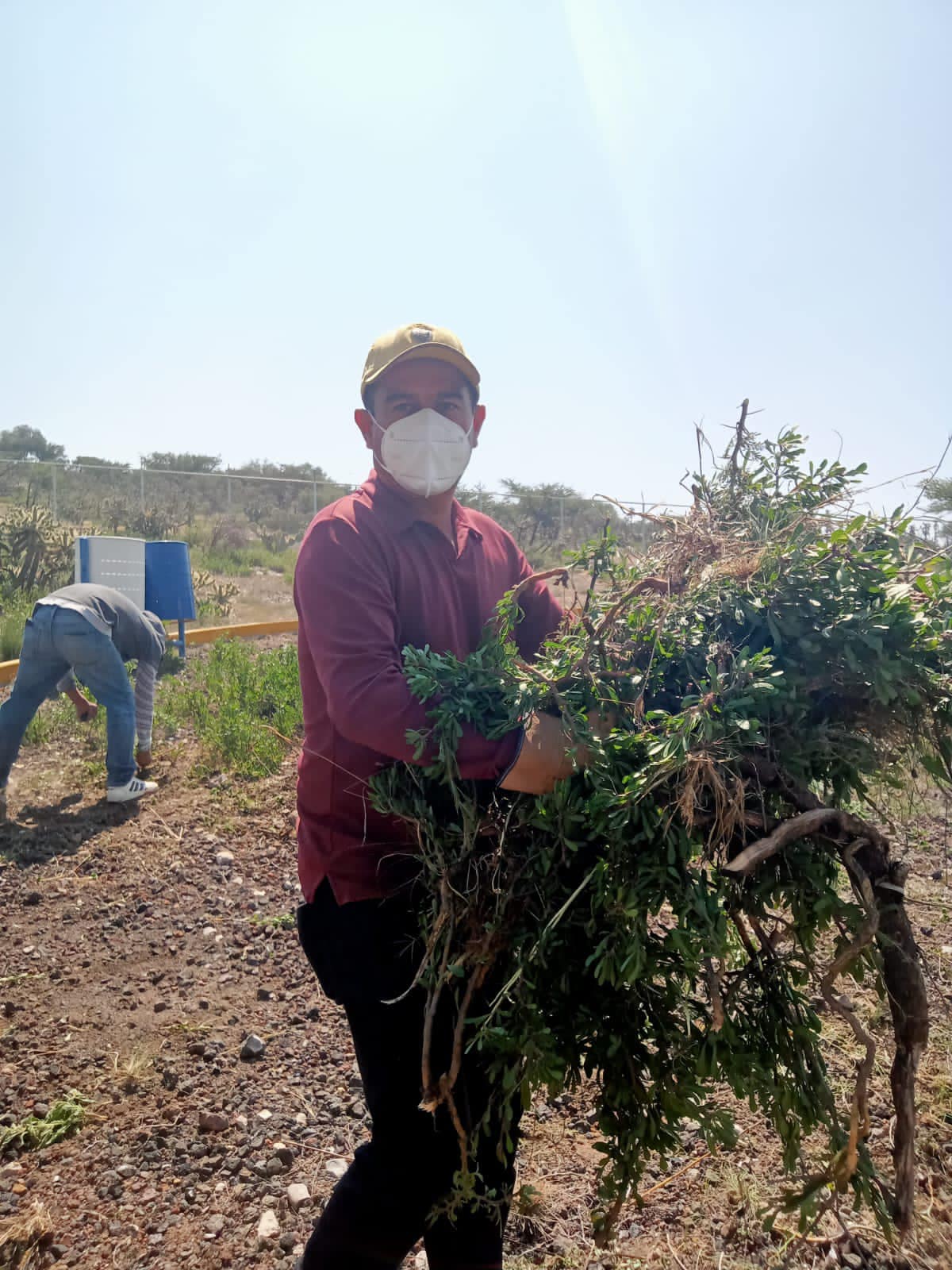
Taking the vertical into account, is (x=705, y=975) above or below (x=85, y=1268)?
above

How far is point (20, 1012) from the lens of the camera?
116 inches

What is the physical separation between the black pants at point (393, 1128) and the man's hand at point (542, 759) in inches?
17.4

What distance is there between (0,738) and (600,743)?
4302 millimetres

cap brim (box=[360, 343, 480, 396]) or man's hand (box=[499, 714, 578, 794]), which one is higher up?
cap brim (box=[360, 343, 480, 396])

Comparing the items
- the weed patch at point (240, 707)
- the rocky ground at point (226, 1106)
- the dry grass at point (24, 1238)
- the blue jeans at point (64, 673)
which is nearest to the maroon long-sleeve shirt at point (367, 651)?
the rocky ground at point (226, 1106)

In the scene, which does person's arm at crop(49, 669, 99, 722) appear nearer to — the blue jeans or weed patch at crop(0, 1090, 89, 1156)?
the blue jeans

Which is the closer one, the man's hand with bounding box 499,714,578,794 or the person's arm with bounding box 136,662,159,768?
the man's hand with bounding box 499,714,578,794

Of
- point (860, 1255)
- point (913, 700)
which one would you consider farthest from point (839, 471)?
point (860, 1255)

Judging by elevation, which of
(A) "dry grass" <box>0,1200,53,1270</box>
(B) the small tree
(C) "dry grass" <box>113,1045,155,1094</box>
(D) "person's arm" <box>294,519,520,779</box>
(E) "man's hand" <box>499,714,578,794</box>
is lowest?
(A) "dry grass" <box>0,1200,53,1270</box>

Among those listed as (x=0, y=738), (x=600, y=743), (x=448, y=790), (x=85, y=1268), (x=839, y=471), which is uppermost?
(x=839, y=471)

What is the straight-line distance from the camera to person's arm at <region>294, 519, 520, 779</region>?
147cm

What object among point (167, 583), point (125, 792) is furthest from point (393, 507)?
point (167, 583)

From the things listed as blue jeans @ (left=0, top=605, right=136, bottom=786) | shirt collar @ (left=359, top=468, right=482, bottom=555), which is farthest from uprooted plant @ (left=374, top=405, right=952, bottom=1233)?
blue jeans @ (left=0, top=605, right=136, bottom=786)

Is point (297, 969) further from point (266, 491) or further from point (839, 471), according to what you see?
point (266, 491)
